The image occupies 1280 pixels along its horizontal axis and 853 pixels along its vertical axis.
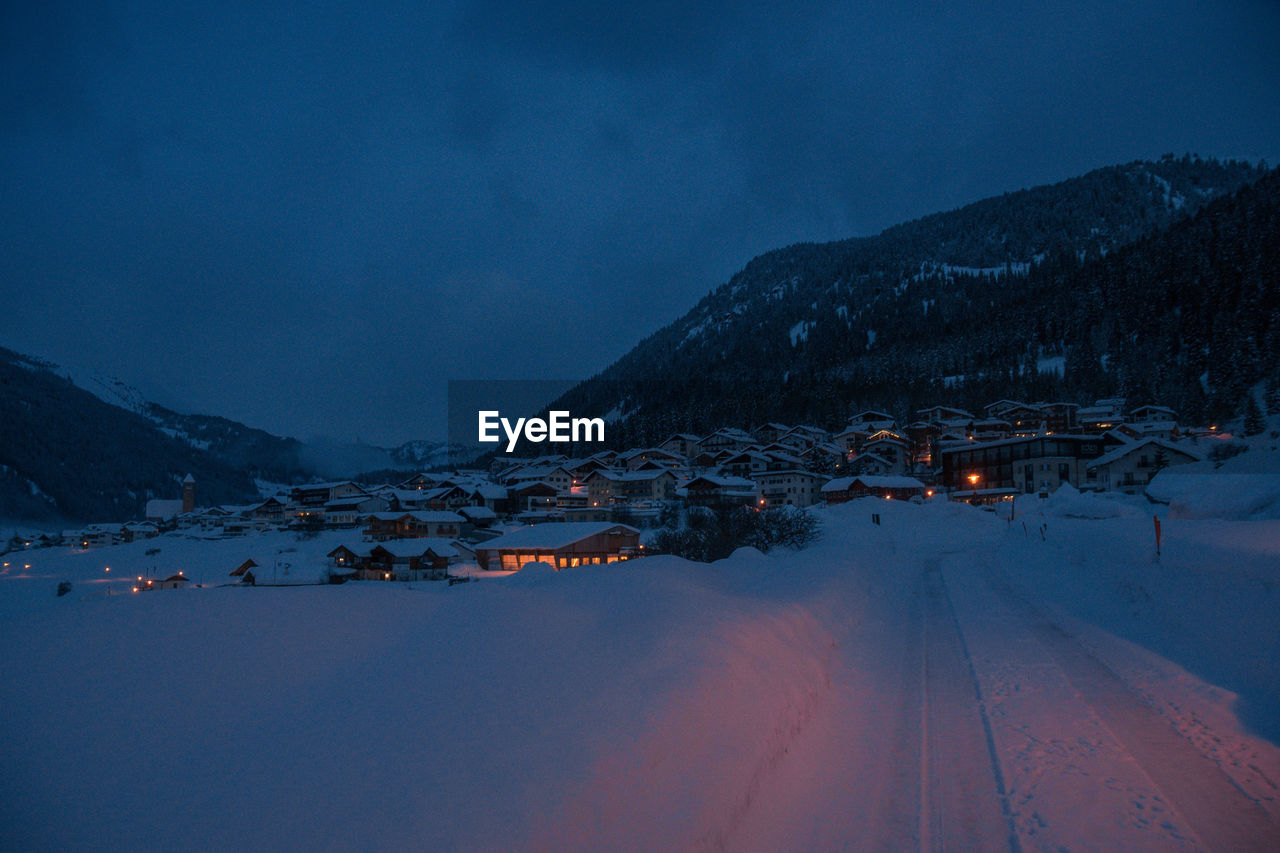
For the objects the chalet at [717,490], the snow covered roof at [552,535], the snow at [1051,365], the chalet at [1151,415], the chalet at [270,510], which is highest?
the snow at [1051,365]

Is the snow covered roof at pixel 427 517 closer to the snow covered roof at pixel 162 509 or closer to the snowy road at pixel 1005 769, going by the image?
the snowy road at pixel 1005 769

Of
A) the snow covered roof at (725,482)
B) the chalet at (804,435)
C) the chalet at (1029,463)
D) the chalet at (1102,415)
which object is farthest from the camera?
the chalet at (804,435)

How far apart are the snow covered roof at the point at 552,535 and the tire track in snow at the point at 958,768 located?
3136 centimetres

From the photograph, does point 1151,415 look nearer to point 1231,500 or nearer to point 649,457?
point 649,457

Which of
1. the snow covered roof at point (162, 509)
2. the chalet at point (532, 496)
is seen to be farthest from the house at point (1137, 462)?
the snow covered roof at point (162, 509)

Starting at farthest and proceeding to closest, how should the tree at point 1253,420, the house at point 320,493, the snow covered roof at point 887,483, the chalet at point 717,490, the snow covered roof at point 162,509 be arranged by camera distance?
the snow covered roof at point 162,509
the house at point 320,493
the snow covered roof at point 887,483
the chalet at point 717,490
the tree at point 1253,420

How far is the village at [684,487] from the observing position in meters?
42.7

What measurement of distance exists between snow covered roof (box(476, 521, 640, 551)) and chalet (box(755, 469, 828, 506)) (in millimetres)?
28432

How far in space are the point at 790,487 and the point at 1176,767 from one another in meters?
62.1

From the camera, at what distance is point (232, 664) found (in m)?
4.98

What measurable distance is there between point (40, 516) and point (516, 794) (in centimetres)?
15513

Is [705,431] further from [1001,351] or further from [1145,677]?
[1145,677]

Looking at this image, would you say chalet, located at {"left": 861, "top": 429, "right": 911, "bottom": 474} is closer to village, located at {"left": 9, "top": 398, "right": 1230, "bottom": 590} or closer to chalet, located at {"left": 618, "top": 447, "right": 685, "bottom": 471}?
village, located at {"left": 9, "top": 398, "right": 1230, "bottom": 590}

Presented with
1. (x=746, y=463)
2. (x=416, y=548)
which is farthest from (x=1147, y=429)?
(x=416, y=548)
